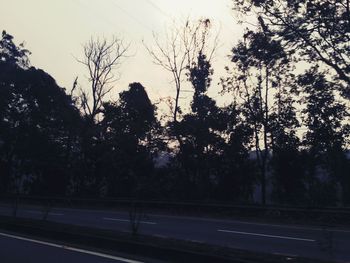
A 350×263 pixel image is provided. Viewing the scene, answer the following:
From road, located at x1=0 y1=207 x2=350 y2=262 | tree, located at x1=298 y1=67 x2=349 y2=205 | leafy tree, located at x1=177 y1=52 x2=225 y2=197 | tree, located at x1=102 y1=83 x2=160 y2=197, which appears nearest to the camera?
road, located at x1=0 y1=207 x2=350 y2=262

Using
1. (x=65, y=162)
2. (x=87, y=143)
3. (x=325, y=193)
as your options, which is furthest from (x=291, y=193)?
(x=65, y=162)

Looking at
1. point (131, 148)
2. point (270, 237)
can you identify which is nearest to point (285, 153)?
point (131, 148)

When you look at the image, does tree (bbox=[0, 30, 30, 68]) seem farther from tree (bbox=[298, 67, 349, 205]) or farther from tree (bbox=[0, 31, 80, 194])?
tree (bbox=[298, 67, 349, 205])

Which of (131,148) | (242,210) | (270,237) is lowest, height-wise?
(270,237)

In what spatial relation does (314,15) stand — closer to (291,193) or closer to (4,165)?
(291,193)

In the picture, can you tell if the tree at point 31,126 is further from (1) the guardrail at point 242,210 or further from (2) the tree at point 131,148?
(1) the guardrail at point 242,210

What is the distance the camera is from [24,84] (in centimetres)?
4756

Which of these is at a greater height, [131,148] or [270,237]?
[131,148]

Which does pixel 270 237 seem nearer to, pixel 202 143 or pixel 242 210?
pixel 242 210

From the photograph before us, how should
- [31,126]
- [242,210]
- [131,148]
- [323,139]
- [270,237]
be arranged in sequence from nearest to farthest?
1. [270,237]
2. [242,210]
3. [323,139]
4. [131,148]
5. [31,126]

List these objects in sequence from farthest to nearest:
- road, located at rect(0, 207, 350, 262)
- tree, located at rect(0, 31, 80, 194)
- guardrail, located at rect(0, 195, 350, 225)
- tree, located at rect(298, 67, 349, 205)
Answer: tree, located at rect(0, 31, 80, 194) < tree, located at rect(298, 67, 349, 205) < guardrail, located at rect(0, 195, 350, 225) < road, located at rect(0, 207, 350, 262)

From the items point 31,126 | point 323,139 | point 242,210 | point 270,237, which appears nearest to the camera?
point 270,237

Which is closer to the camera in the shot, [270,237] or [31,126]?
[270,237]

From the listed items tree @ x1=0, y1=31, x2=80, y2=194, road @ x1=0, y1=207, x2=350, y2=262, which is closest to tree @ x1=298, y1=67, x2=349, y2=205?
road @ x1=0, y1=207, x2=350, y2=262
